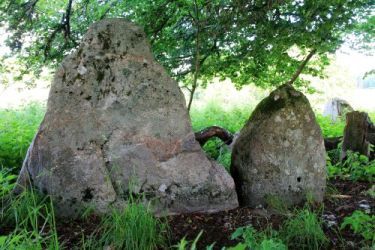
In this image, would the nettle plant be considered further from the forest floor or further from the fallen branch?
the fallen branch

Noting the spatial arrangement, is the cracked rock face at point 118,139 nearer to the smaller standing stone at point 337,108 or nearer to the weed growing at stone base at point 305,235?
the weed growing at stone base at point 305,235

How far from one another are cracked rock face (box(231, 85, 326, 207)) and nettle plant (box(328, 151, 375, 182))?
134 cm

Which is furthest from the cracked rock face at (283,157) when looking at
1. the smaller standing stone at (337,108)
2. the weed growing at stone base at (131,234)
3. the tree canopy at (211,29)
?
the smaller standing stone at (337,108)

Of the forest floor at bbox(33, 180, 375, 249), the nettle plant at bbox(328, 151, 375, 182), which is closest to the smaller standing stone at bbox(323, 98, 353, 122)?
the nettle plant at bbox(328, 151, 375, 182)

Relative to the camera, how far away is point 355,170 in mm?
5520

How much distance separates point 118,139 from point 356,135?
4.16 metres

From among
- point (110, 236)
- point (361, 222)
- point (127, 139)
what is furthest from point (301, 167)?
point (110, 236)

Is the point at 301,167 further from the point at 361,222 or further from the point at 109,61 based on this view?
the point at 109,61

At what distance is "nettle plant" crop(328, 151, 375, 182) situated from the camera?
5.40 metres

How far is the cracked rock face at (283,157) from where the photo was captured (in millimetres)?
4242

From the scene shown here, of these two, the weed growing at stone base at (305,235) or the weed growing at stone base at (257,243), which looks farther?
the weed growing at stone base at (305,235)

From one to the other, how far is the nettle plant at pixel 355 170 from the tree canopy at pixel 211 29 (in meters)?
1.65

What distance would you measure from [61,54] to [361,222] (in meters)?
4.78

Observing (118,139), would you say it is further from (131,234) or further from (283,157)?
(283,157)
